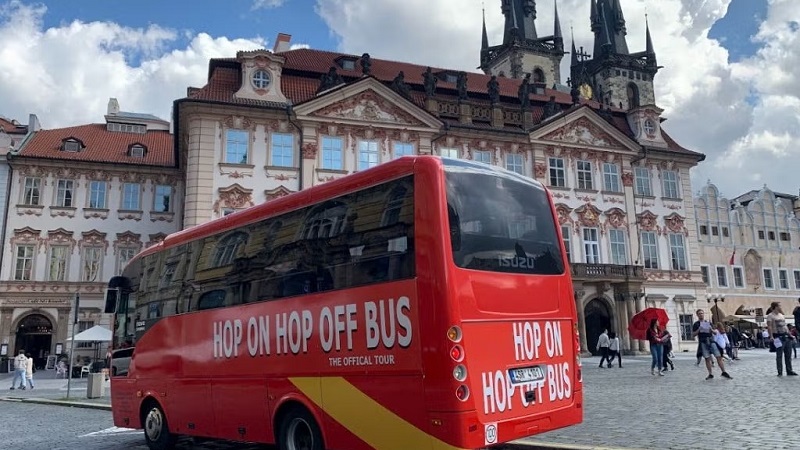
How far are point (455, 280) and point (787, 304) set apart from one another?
189 feet

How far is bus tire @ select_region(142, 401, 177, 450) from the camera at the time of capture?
991 cm

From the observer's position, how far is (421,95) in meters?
35.6

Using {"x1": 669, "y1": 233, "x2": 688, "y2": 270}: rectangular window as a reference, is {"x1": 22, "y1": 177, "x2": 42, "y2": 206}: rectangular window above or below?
above

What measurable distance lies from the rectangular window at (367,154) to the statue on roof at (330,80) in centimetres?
334

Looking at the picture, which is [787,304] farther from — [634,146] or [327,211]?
[327,211]

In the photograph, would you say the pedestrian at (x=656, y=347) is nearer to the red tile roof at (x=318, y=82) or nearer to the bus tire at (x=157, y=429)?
the bus tire at (x=157, y=429)

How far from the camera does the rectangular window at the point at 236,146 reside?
3048 cm

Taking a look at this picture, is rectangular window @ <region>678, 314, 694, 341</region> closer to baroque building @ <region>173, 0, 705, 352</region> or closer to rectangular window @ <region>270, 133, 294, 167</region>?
baroque building @ <region>173, 0, 705, 352</region>

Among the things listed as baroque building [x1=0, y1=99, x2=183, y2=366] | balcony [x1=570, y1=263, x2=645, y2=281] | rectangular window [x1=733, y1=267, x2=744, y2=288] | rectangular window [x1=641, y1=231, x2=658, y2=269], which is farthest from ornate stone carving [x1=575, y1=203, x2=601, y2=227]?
baroque building [x1=0, y1=99, x2=183, y2=366]

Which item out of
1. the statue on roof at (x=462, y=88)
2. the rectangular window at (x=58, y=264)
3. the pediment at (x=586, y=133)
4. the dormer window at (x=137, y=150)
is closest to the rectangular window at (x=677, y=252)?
the pediment at (x=586, y=133)

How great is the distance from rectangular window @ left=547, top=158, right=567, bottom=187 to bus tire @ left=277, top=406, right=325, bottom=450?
99.6 ft

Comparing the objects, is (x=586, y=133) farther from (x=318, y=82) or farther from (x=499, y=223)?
(x=499, y=223)

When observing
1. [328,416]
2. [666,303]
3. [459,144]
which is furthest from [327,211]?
[666,303]

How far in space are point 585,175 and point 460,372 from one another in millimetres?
32790
